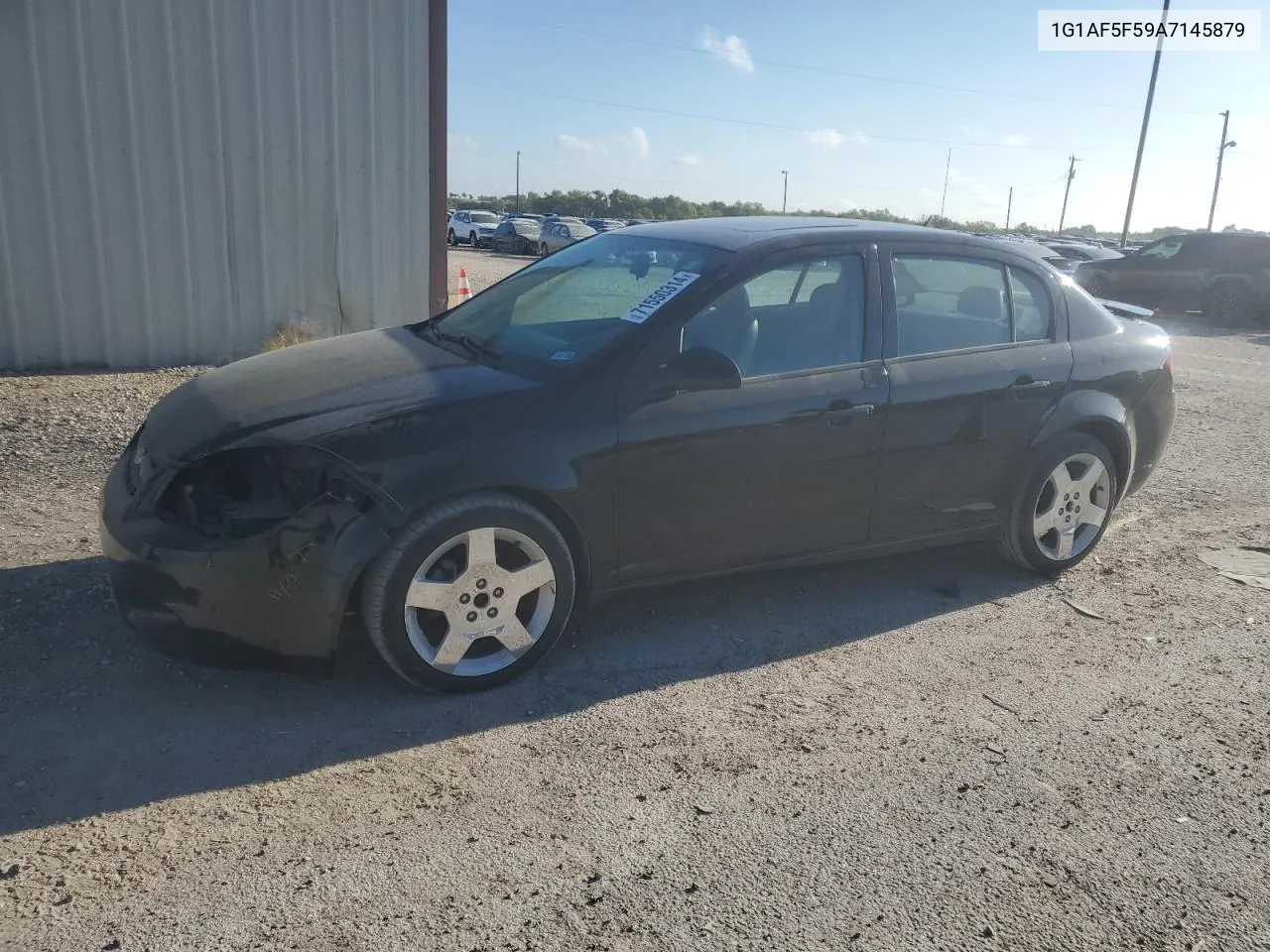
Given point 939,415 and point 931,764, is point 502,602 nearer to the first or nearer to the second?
point 931,764

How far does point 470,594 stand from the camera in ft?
11.6

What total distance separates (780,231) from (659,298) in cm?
77

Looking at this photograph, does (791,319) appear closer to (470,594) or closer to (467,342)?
(467,342)

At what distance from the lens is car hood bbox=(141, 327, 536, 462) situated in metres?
3.48

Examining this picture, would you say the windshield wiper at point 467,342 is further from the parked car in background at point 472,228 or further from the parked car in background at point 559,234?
the parked car in background at point 472,228

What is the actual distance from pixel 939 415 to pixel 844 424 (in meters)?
0.54

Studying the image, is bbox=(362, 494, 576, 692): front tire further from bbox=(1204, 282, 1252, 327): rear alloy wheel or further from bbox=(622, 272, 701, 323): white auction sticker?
bbox=(1204, 282, 1252, 327): rear alloy wheel

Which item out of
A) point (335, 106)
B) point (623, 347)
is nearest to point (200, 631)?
point (623, 347)

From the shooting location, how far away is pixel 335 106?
29.0ft

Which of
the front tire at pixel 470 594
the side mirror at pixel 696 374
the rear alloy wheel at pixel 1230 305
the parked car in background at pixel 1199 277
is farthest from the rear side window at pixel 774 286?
the rear alloy wheel at pixel 1230 305

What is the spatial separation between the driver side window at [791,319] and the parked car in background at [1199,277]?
15525mm

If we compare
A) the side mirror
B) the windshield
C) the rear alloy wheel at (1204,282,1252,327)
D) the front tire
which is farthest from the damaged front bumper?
the rear alloy wheel at (1204,282,1252,327)

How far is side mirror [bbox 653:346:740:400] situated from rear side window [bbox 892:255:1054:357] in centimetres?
102

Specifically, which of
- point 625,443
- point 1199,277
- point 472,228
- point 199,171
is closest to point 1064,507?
point 625,443
